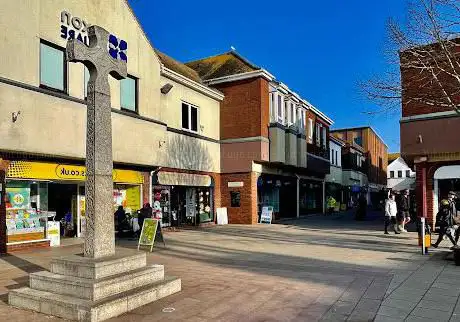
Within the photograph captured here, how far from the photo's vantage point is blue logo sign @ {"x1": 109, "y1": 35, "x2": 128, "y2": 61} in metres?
16.0

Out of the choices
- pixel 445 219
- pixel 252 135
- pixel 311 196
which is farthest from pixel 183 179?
pixel 311 196

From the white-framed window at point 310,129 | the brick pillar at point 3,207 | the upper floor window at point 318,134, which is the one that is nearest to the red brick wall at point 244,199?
the white-framed window at point 310,129

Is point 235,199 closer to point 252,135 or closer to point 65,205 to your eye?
point 252,135

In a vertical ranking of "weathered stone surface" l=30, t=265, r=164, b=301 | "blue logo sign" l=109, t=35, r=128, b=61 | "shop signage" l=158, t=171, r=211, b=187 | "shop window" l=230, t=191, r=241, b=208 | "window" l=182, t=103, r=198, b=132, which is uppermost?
"blue logo sign" l=109, t=35, r=128, b=61

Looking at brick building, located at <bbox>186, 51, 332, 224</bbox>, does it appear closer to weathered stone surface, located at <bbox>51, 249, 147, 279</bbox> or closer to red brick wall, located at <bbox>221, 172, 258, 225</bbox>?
red brick wall, located at <bbox>221, 172, 258, 225</bbox>

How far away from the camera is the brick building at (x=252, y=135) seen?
2325cm

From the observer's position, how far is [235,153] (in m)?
23.8

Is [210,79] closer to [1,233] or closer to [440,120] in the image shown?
[440,120]

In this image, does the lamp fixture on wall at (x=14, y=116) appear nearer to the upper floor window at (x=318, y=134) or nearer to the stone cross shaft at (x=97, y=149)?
the stone cross shaft at (x=97, y=149)

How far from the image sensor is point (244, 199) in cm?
2347

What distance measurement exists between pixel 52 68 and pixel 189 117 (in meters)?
8.98

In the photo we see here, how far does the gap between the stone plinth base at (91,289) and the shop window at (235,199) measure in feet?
54.7

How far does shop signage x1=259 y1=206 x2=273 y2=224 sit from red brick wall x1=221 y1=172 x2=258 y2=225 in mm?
625

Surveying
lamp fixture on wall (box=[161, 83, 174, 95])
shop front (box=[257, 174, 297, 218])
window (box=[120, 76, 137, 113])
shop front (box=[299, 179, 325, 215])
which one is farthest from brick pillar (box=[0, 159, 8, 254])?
shop front (box=[299, 179, 325, 215])
